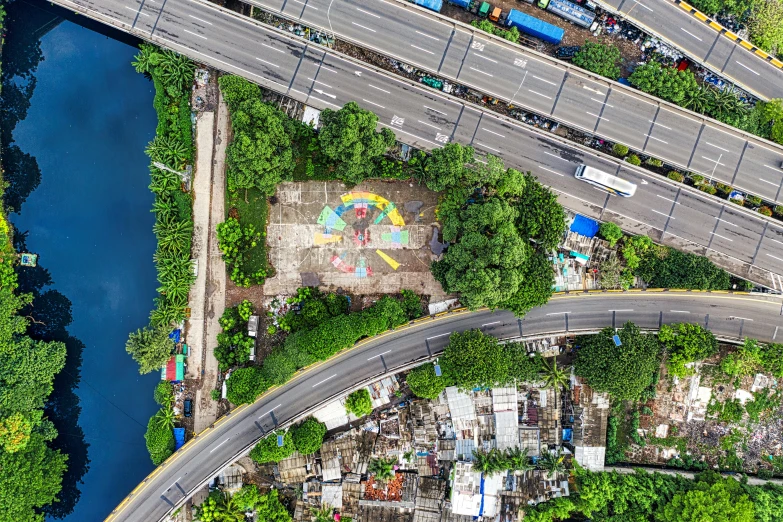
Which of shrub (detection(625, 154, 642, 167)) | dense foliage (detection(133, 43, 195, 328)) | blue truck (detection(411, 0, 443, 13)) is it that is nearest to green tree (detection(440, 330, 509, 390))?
shrub (detection(625, 154, 642, 167))

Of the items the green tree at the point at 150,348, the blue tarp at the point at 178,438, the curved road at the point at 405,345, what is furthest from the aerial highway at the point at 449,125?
the blue tarp at the point at 178,438

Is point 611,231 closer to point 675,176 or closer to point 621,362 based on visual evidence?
point 675,176

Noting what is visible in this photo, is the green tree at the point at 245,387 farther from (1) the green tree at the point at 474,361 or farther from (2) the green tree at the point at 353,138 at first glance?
(2) the green tree at the point at 353,138

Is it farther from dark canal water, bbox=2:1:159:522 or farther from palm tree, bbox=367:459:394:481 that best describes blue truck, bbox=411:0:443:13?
palm tree, bbox=367:459:394:481

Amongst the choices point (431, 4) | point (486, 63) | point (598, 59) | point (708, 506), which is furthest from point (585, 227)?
point (708, 506)

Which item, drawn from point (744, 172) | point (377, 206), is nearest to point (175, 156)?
point (377, 206)

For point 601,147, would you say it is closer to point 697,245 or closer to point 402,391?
point 697,245
